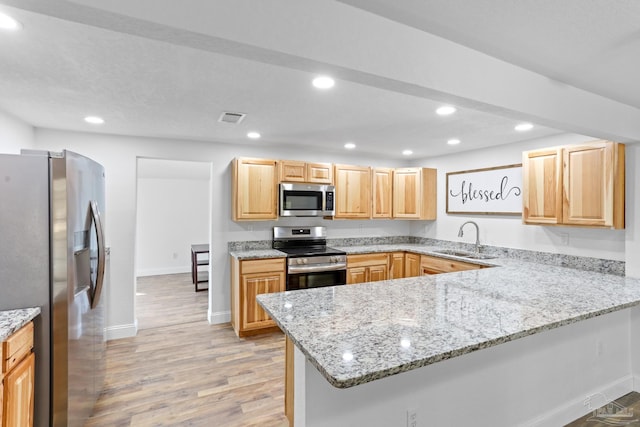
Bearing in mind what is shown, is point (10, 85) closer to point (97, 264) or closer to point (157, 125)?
point (157, 125)

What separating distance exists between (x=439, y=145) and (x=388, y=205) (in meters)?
1.11

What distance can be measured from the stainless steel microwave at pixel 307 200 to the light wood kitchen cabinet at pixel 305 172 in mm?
79

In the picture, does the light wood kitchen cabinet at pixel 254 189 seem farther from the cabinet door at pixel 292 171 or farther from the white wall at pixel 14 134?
the white wall at pixel 14 134

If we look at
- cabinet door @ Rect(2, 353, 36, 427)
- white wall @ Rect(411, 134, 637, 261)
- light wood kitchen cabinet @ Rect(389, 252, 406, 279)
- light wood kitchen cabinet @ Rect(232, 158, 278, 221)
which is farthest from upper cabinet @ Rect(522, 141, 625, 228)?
cabinet door @ Rect(2, 353, 36, 427)

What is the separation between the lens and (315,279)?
3.68 m

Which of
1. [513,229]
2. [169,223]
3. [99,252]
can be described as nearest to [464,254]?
[513,229]

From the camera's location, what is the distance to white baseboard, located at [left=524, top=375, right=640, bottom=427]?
1.96 m

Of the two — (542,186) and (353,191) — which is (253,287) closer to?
(353,191)

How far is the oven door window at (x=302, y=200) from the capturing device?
388 centimetres

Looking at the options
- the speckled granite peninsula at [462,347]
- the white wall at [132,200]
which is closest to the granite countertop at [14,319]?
the speckled granite peninsula at [462,347]

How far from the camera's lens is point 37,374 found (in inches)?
63.9

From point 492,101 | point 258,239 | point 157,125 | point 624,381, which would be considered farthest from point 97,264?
point 624,381

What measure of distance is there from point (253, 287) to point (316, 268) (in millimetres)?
755

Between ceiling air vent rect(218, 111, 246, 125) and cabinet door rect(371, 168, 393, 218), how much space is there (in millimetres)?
2208
